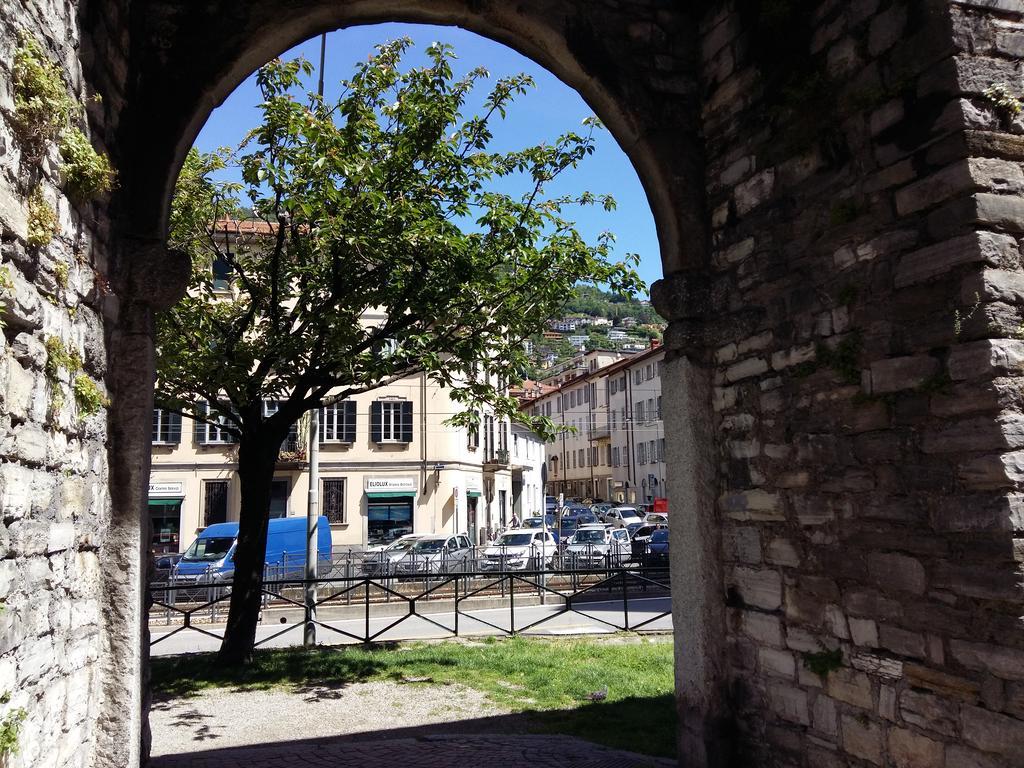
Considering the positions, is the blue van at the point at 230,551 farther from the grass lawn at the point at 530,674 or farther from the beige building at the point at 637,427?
the beige building at the point at 637,427

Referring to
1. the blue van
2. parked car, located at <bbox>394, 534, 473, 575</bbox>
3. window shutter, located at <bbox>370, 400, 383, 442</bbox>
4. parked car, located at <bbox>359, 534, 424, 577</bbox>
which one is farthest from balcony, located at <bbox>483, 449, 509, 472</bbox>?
the blue van

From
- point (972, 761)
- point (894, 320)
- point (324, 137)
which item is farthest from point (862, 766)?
point (324, 137)

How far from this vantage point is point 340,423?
28.1m

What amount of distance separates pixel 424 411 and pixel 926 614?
2558cm

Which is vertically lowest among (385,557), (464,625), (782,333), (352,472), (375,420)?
(464,625)

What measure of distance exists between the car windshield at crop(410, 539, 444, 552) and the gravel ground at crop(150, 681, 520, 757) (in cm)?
1295

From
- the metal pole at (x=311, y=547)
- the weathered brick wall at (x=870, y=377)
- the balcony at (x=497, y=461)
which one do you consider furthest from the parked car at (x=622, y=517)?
the weathered brick wall at (x=870, y=377)

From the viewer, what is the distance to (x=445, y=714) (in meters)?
6.63

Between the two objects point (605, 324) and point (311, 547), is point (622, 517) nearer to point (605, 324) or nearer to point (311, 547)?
point (311, 547)

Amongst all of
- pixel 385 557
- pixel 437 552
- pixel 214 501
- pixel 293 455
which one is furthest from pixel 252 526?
pixel 214 501

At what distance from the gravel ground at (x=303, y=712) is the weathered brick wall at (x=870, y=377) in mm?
3024

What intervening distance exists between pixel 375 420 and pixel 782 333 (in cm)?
2484

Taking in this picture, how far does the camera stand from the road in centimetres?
1116

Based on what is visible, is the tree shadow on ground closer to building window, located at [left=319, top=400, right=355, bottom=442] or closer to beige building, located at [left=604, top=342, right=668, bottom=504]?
building window, located at [left=319, top=400, right=355, bottom=442]
